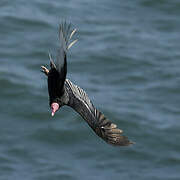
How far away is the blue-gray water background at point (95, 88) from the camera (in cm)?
2333

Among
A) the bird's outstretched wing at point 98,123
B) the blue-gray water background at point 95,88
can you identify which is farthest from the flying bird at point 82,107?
the blue-gray water background at point 95,88

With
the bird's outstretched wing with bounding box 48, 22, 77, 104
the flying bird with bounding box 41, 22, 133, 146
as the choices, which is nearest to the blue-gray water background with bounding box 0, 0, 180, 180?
the flying bird with bounding box 41, 22, 133, 146

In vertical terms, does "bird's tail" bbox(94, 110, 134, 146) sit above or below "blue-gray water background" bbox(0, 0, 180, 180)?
below

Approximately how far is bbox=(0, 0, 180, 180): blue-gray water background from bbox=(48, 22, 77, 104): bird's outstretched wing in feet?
42.8

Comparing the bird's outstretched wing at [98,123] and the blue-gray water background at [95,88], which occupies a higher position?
the blue-gray water background at [95,88]

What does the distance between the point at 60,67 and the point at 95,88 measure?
644 inches

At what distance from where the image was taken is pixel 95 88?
82.8ft

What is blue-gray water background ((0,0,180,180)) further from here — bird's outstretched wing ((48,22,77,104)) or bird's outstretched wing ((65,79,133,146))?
bird's outstretched wing ((48,22,77,104))

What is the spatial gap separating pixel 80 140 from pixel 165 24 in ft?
24.5

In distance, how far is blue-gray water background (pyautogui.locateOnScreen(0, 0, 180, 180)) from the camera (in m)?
23.3

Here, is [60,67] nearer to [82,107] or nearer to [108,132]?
[82,107]

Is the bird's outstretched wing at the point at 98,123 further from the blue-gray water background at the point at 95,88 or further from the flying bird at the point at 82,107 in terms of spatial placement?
the blue-gray water background at the point at 95,88

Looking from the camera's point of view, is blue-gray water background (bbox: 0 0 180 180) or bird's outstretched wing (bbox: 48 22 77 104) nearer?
bird's outstretched wing (bbox: 48 22 77 104)

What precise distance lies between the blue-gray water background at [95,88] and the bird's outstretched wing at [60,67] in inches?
514
